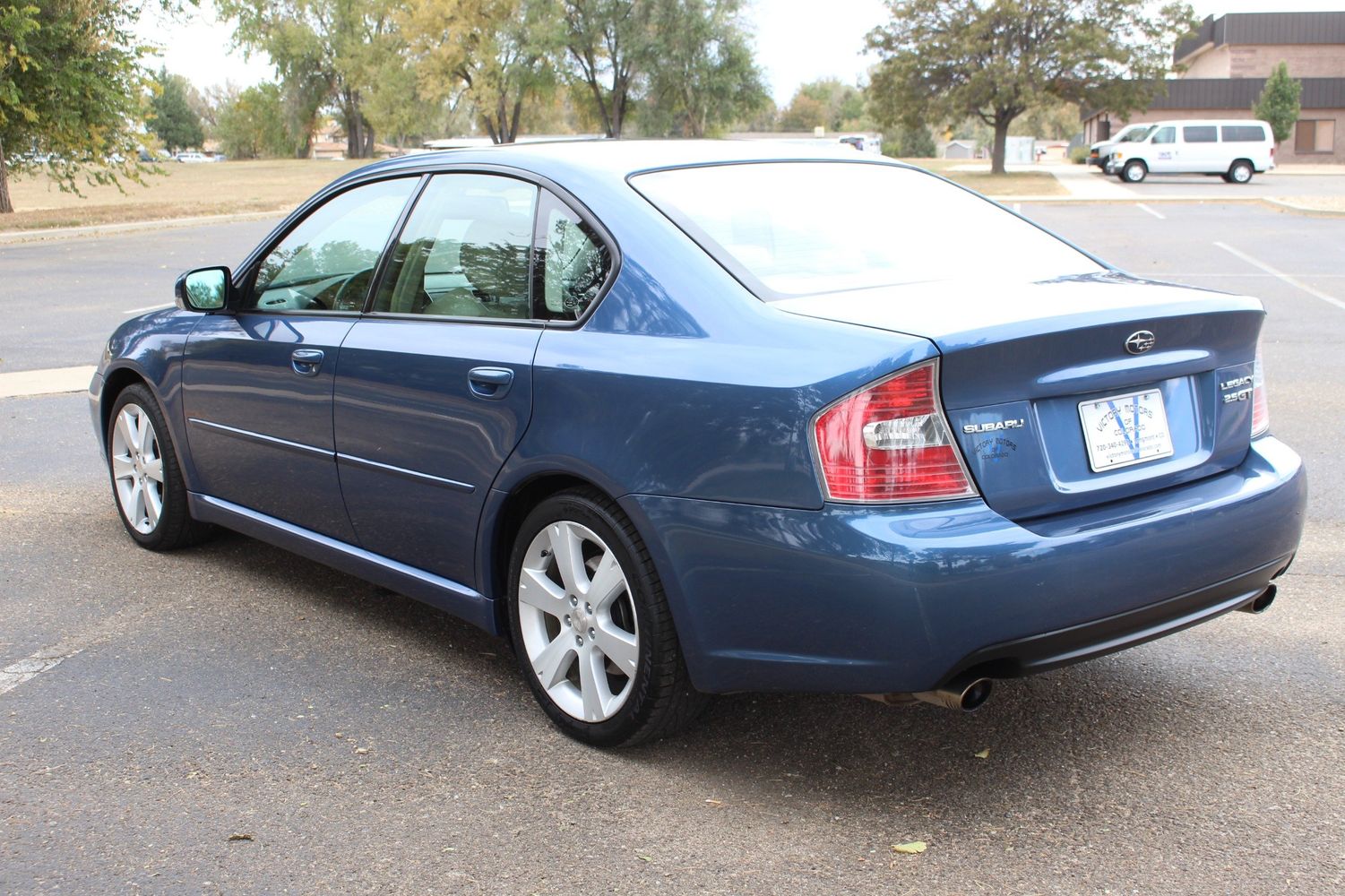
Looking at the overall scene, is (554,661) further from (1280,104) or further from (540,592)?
(1280,104)

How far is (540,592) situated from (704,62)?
6301cm

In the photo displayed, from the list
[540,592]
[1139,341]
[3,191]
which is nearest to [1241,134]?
[3,191]

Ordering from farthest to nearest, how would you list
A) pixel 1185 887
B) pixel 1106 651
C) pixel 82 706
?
pixel 82 706 → pixel 1106 651 → pixel 1185 887

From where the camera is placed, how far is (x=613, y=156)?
3.90m

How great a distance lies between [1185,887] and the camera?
2.81 meters

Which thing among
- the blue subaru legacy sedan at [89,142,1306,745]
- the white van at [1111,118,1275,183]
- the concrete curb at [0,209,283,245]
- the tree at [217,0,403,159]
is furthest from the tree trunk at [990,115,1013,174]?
the blue subaru legacy sedan at [89,142,1306,745]

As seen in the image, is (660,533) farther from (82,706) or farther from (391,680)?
(82,706)

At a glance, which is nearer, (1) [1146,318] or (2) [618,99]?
(1) [1146,318]

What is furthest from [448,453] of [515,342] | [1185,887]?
[1185,887]

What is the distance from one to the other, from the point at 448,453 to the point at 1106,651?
6.05 ft

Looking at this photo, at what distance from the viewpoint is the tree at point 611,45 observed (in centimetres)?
6372

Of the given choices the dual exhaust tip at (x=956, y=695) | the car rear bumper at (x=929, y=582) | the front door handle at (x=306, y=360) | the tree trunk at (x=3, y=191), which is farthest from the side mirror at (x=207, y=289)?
the tree trunk at (x=3, y=191)

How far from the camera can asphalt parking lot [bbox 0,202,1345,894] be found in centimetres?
295

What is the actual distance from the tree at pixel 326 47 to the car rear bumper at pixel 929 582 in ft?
249
